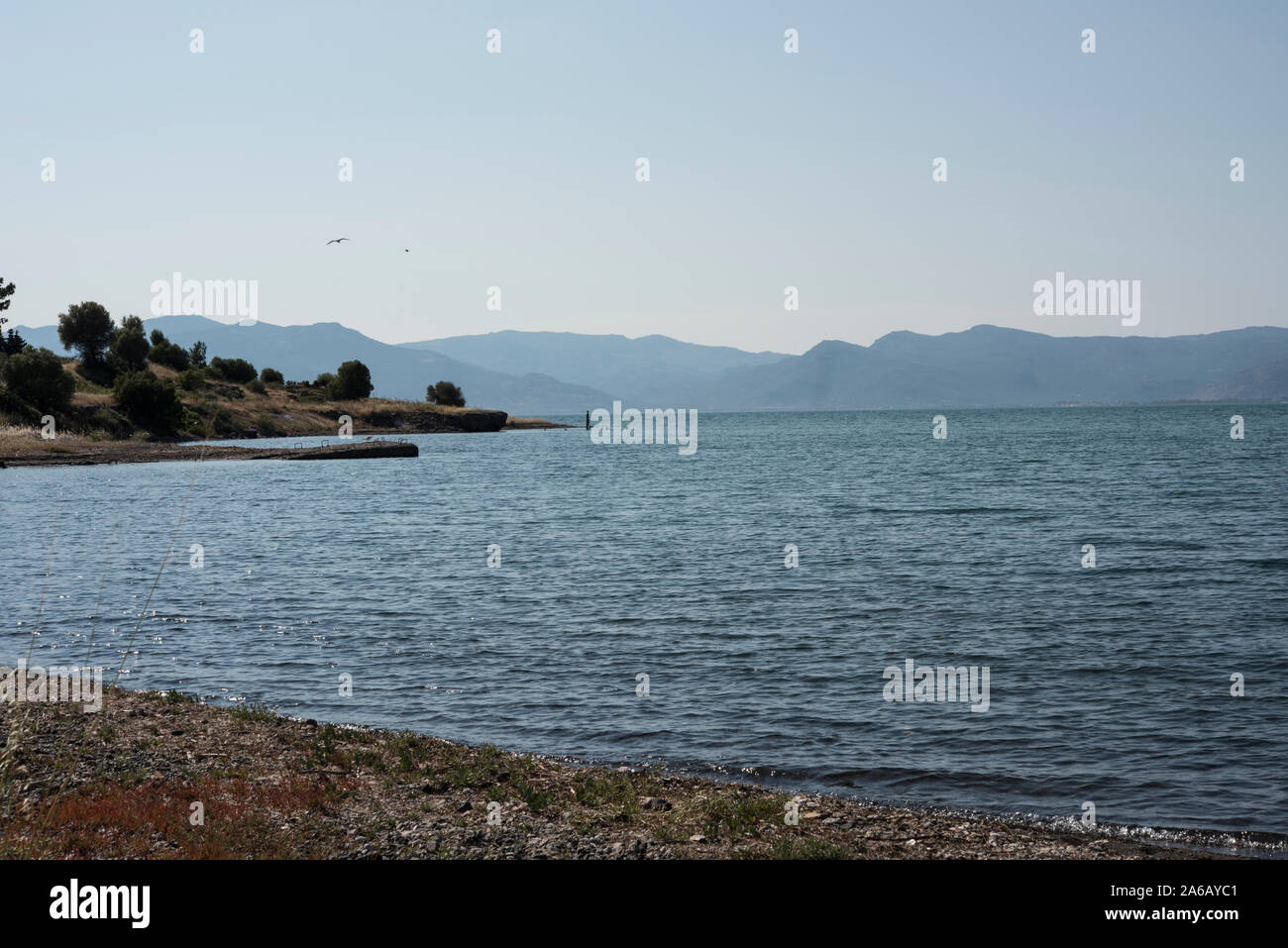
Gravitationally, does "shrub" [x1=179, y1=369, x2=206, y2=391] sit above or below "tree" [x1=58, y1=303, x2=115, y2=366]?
below

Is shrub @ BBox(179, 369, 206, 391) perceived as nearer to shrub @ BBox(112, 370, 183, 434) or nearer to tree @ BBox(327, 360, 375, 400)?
shrub @ BBox(112, 370, 183, 434)

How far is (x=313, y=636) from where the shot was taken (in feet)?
81.1

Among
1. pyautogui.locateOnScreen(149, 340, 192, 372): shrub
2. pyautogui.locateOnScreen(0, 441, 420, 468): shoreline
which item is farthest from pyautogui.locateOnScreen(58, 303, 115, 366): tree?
pyautogui.locateOnScreen(0, 441, 420, 468): shoreline

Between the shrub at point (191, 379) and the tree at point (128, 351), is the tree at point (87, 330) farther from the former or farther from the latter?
the shrub at point (191, 379)

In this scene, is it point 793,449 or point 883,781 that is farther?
point 793,449

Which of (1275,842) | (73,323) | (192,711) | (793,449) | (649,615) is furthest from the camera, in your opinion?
(793,449)

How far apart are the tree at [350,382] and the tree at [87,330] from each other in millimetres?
41767

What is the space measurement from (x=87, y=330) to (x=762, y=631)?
133 meters

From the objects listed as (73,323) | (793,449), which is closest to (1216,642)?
(793,449)

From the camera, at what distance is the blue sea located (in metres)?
15.4

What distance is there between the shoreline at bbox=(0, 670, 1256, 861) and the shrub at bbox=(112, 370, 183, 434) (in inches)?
4288

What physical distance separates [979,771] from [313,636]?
54.6 feet
